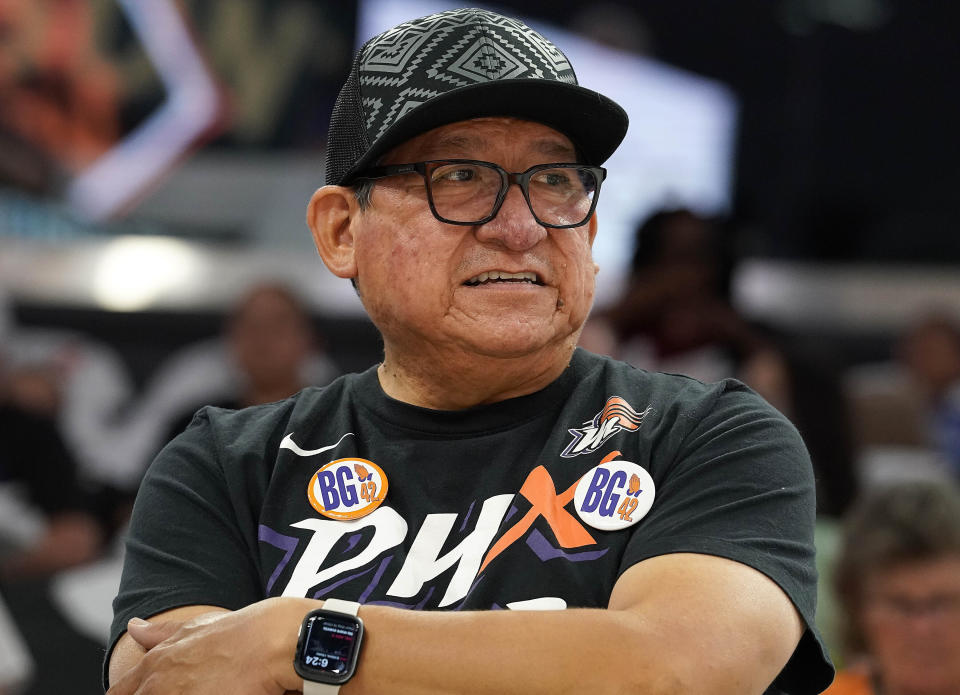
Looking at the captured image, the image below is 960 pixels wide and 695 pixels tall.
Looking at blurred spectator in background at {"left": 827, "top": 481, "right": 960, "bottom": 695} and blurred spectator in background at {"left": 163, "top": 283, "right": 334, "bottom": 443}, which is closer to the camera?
blurred spectator in background at {"left": 827, "top": 481, "right": 960, "bottom": 695}

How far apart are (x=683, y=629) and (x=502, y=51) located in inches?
24.4

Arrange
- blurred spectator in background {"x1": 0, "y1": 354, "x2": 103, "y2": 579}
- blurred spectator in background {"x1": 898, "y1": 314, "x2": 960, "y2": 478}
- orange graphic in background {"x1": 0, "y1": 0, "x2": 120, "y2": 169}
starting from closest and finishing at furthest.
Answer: blurred spectator in background {"x1": 0, "y1": 354, "x2": 103, "y2": 579} → blurred spectator in background {"x1": 898, "y1": 314, "x2": 960, "y2": 478} → orange graphic in background {"x1": 0, "y1": 0, "x2": 120, "y2": 169}

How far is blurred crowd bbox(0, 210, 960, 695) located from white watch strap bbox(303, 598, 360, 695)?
1548mm

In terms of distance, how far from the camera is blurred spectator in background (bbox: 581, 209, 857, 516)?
345 centimetres

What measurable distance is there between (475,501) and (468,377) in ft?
0.49

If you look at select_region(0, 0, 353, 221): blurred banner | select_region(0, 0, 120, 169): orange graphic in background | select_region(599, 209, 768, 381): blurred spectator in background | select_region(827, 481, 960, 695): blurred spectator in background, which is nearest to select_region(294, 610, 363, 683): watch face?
select_region(827, 481, 960, 695): blurred spectator in background

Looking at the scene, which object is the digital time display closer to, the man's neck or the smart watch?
the smart watch

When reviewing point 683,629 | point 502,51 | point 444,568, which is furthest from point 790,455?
point 502,51

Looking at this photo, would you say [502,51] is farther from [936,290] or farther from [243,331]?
[936,290]

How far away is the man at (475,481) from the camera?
1.19m

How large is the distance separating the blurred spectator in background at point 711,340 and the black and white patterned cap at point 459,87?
1.97 meters

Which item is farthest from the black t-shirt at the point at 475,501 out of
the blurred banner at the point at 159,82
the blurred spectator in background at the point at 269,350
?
the blurred banner at the point at 159,82

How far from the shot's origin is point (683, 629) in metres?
1.18

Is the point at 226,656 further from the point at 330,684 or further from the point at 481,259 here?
the point at 481,259
